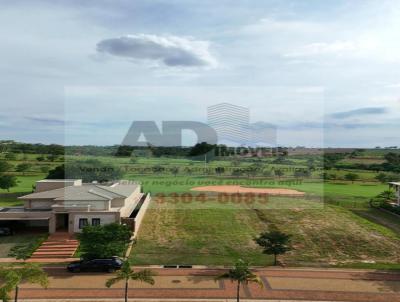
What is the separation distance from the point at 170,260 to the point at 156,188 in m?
36.0

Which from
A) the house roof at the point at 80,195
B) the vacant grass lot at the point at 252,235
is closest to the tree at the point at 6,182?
the house roof at the point at 80,195

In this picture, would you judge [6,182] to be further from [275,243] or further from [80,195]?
[275,243]

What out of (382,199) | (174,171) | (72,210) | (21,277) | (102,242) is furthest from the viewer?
(174,171)

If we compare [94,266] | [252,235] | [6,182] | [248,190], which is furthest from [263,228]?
[6,182]

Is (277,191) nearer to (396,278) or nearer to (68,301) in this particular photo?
(396,278)

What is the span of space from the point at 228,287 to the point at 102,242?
8.90m

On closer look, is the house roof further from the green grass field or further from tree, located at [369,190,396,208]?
tree, located at [369,190,396,208]

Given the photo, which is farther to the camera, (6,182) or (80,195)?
(6,182)

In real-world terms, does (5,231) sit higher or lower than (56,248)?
higher

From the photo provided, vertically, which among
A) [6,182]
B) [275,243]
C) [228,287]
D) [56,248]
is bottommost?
[228,287]

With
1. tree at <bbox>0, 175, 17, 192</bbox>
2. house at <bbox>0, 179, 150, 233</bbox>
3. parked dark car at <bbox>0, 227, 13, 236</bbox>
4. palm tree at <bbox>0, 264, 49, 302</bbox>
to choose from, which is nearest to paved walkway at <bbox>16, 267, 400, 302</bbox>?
palm tree at <bbox>0, 264, 49, 302</bbox>

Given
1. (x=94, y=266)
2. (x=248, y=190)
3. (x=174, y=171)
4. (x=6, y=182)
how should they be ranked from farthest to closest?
(x=174, y=171)
(x=248, y=190)
(x=6, y=182)
(x=94, y=266)

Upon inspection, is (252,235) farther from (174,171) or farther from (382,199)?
(174,171)

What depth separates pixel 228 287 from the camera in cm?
2189
